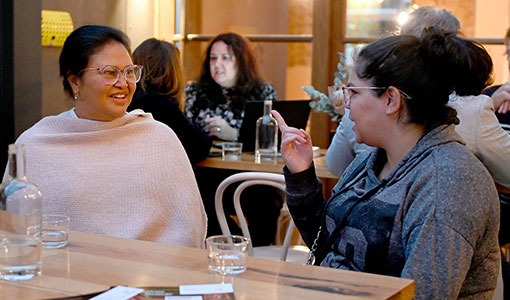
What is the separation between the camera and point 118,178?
2.39 metres

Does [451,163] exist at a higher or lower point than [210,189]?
higher

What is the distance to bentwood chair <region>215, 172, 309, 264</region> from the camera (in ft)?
9.34

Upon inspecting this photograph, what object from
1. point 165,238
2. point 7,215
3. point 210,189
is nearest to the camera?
point 7,215

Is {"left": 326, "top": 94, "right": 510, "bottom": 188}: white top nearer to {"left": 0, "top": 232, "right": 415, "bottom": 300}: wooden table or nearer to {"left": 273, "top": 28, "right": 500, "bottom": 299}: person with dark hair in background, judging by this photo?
{"left": 273, "top": 28, "right": 500, "bottom": 299}: person with dark hair in background

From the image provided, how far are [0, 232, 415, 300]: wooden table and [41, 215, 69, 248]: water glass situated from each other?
1.3 inches

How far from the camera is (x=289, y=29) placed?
5051 mm

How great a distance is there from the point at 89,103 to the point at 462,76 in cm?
122

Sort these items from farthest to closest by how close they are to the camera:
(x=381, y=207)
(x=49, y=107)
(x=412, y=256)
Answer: (x=49, y=107)
(x=381, y=207)
(x=412, y=256)

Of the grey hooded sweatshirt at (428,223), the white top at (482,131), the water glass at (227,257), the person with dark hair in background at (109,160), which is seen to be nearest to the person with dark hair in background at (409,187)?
the grey hooded sweatshirt at (428,223)

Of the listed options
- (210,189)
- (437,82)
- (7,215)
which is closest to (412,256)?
(437,82)

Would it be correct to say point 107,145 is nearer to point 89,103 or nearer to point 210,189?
point 89,103

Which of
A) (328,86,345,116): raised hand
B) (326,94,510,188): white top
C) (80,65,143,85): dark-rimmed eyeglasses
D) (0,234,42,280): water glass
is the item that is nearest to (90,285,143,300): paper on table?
(0,234,42,280): water glass

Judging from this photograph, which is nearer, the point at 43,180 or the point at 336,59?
the point at 43,180

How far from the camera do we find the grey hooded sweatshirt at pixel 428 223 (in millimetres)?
1715
